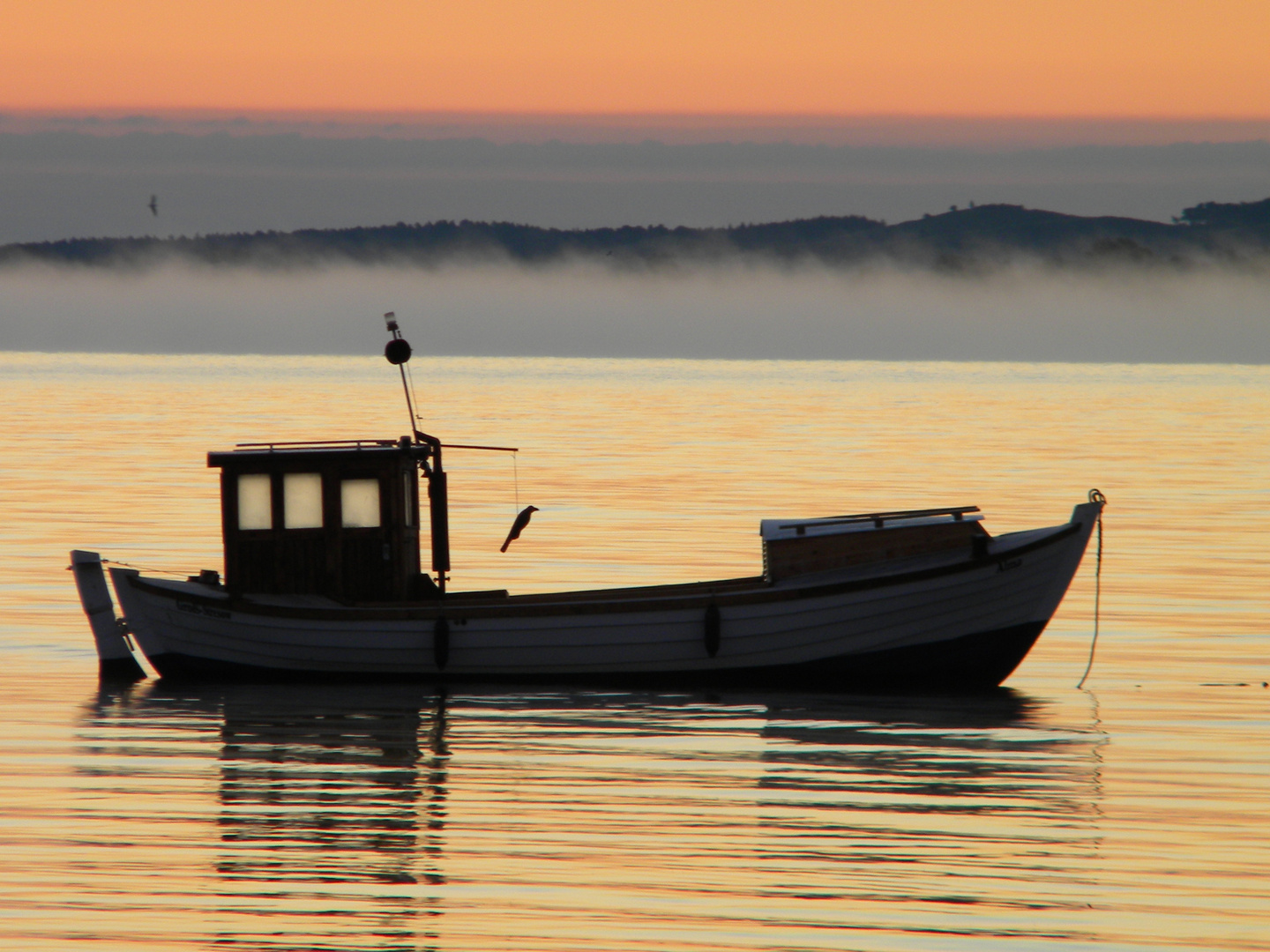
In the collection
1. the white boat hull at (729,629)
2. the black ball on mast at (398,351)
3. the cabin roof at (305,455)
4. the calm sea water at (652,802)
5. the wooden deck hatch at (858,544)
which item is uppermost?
the black ball on mast at (398,351)

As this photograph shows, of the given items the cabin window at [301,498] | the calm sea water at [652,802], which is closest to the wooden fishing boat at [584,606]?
the cabin window at [301,498]

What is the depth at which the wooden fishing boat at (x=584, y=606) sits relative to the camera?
22.0 metres

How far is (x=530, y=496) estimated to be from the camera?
58.1 m

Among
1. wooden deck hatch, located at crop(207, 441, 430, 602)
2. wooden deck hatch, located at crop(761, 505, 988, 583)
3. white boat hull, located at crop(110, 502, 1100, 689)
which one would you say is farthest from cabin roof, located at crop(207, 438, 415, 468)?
wooden deck hatch, located at crop(761, 505, 988, 583)

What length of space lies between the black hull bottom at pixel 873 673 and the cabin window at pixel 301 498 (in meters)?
2.17

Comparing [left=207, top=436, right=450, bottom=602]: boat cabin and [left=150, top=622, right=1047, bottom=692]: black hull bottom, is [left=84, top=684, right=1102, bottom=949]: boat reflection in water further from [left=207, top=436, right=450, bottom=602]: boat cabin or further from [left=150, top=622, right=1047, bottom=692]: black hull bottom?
[left=207, top=436, right=450, bottom=602]: boat cabin

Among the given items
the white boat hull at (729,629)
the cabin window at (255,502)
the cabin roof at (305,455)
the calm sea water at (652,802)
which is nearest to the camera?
the calm sea water at (652,802)

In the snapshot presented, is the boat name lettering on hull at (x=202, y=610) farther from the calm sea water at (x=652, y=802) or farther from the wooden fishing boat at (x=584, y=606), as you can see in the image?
the calm sea water at (x=652, y=802)

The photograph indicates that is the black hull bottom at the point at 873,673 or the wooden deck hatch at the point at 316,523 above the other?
the wooden deck hatch at the point at 316,523

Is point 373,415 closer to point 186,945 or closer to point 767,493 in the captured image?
point 767,493

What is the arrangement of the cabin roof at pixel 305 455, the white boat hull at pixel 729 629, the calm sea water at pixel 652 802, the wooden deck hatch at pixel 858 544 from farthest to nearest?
the cabin roof at pixel 305 455, the wooden deck hatch at pixel 858 544, the white boat hull at pixel 729 629, the calm sea water at pixel 652 802

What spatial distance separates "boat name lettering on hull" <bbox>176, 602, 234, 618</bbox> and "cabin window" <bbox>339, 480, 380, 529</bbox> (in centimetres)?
212

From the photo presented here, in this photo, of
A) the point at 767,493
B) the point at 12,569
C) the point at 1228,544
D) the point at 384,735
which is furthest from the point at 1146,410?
the point at 384,735

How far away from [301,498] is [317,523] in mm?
418
